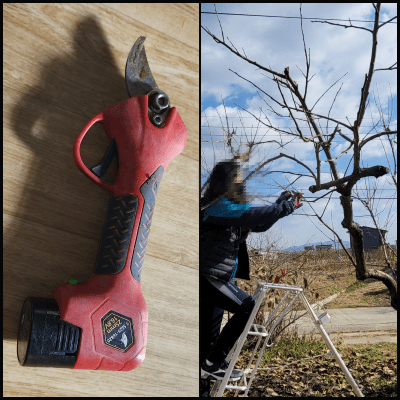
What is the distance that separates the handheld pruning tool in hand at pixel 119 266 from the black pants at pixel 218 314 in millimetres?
612

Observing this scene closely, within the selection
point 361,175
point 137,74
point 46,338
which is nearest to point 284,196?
point 361,175

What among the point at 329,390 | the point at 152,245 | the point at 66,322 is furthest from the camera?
the point at 329,390

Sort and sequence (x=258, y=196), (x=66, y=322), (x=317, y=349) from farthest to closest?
(x=317, y=349) < (x=258, y=196) < (x=66, y=322)

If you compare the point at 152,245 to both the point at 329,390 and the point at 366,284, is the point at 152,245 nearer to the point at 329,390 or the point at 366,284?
the point at 329,390

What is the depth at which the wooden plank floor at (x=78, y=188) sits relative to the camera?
406mm

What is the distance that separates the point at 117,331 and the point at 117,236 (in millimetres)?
96

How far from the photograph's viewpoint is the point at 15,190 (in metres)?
0.41

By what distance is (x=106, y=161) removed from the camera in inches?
16.6

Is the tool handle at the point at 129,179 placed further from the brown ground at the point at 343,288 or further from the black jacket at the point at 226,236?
the brown ground at the point at 343,288

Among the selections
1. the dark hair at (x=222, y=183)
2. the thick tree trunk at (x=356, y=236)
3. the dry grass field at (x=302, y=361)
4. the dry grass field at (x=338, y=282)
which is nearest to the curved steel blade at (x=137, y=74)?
the dark hair at (x=222, y=183)

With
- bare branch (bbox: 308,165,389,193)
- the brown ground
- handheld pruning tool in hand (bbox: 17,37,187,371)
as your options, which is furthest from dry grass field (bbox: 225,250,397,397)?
handheld pruning tool in hand (bbox: 17,37,187,371)

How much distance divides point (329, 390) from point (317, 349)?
49 centimetres

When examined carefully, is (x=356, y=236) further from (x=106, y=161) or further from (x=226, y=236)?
(x=106, y=161)

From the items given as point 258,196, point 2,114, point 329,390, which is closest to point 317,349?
point 329,390
